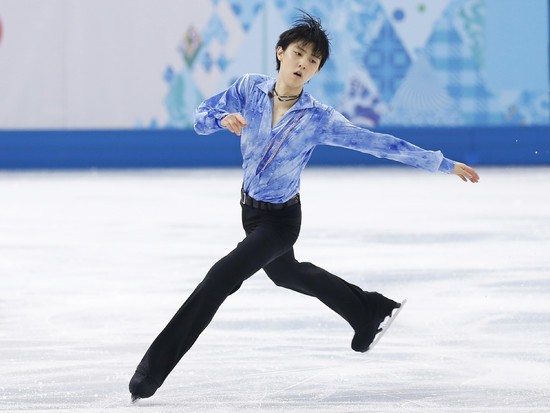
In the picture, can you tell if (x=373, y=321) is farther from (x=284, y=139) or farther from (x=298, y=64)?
(x=298, y=64)

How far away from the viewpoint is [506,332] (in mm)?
4723

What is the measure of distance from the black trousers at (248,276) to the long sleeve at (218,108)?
11.4 inches

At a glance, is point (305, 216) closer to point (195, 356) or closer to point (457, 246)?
point (457, 246)

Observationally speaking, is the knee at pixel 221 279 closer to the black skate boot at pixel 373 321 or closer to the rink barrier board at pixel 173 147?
the black skate boot at pixel 373 321

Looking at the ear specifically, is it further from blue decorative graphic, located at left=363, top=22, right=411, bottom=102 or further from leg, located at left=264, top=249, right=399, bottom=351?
blue decorative graphic, located at left=363, top=22, right=411, bottom=102

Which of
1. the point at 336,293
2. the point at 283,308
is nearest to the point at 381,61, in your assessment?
the point at 283,308

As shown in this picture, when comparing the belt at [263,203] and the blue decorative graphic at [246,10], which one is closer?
the belt at [263,203]

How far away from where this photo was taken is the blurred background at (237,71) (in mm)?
15484

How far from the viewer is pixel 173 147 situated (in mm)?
15516

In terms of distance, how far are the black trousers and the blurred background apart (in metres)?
11.6

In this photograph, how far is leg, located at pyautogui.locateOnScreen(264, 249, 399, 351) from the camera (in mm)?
3832

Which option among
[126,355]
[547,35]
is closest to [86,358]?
[126,355]

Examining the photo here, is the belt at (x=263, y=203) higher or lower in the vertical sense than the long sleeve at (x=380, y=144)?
lower

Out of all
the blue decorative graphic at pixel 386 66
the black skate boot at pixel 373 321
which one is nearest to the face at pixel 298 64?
the black skate boot at pixel 373 321
